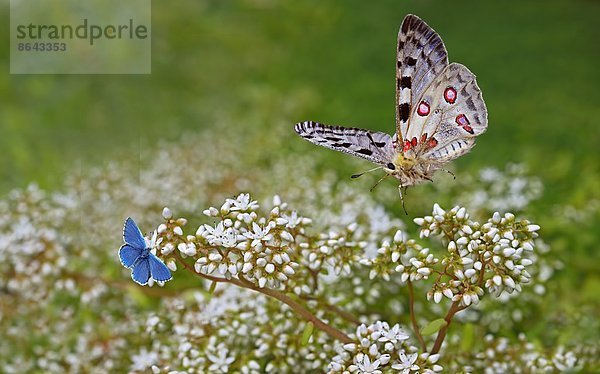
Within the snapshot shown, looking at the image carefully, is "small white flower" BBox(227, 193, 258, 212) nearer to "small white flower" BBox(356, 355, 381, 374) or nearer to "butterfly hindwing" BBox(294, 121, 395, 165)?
"butterfly hindwing" BBox(294, 121, 395, 165)

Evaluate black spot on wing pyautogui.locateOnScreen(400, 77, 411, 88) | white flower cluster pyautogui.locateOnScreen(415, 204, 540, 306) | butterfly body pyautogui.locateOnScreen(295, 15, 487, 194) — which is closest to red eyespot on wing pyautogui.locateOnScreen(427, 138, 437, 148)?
butterfly body pyautogui.locateOnScreen(295, 15, 487, 194)

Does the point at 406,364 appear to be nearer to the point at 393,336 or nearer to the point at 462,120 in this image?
the point at 393,336

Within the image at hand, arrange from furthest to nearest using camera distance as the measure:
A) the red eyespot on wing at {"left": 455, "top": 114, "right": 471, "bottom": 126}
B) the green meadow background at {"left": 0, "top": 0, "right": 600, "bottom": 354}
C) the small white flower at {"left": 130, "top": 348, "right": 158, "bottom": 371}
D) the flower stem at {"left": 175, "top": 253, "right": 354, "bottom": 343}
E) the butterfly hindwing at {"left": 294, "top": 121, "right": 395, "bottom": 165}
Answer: the green meadow background at {"left": 0, "top": 0, "right": 600, "bottom": 354}, the small white flower at {"left": 130, "top": 348, "right": 158, "bottom": 371}, the red eyespot on wing at {"left": 455, "top": 114, "right": 471, "bottom": 126}, the butterfly hindwing at {"left": 294, "top": 121, "right": 395, "bottom": 165}, the flower stem at {"left": 175, "top": 253, "right": 354, "bottom": 343}

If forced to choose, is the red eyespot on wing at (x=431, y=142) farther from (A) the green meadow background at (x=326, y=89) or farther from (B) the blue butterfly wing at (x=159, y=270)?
(A) the green meadow background at (x=326, y=89)

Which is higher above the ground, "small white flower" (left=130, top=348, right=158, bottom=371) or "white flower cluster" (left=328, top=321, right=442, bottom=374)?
"small white flower" (left=130, top=348, right=158, bottom=371)

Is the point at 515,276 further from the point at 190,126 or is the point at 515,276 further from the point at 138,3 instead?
the point at 138,3

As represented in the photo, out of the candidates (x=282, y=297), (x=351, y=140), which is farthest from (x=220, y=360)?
(x=351, y=140)

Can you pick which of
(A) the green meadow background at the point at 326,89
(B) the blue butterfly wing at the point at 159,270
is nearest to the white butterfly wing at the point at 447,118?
(B) the blue butterfly wing at the point at 159,270
